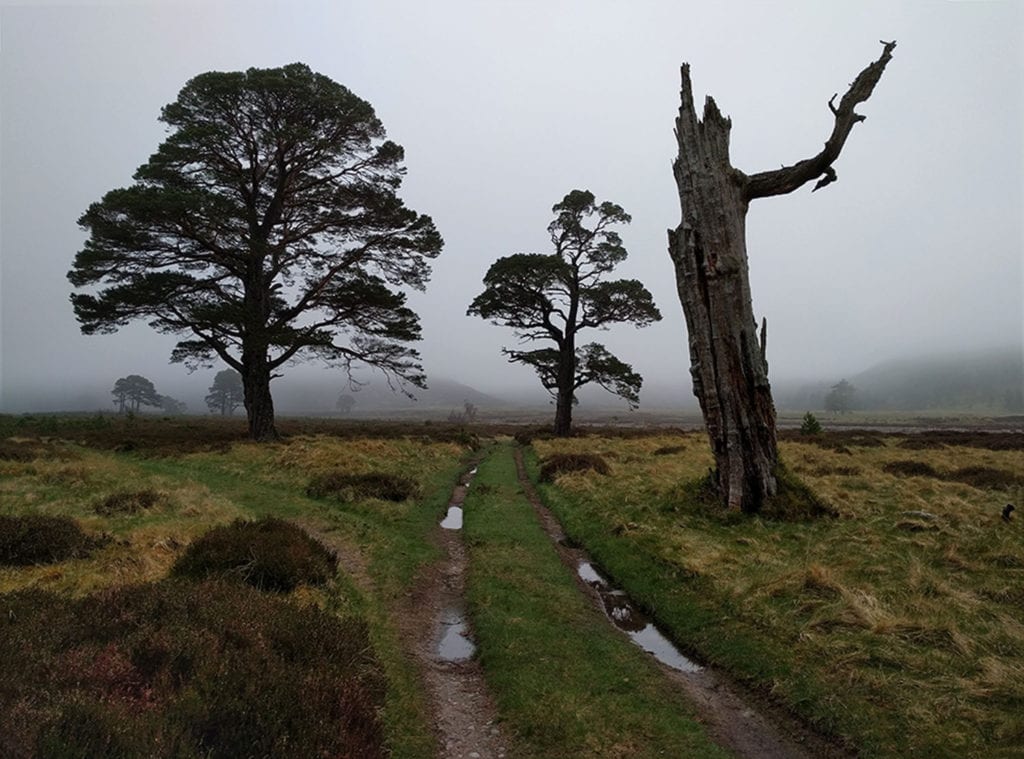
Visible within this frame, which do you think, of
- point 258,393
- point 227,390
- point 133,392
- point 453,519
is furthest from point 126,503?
point 133,392

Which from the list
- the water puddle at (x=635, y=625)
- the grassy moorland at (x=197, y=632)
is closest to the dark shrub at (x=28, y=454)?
the grassy moorland at (x=197, y=632)

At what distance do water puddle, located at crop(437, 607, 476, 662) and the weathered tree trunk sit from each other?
743 cm

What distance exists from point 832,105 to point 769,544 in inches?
397

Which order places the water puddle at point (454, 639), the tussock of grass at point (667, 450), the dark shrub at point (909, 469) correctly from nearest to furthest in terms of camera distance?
the water puddle at point (454, 639) → the dark shrub at point (909, 469) → the tussock of grass at point (667, 450)

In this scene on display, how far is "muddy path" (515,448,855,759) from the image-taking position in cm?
488

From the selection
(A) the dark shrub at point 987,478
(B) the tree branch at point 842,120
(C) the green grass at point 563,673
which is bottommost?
(C) the green grass at point 563,673

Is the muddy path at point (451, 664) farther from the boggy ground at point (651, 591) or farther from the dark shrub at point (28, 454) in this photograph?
the dark shrub at point (28, 454)

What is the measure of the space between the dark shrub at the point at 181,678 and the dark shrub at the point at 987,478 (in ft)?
62.0

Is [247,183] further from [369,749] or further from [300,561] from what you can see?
[369,749]

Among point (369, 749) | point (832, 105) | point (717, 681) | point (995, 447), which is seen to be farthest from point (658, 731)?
point (995, 447)

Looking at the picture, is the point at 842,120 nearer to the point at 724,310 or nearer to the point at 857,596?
the point at 724,310

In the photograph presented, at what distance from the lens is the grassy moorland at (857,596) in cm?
498

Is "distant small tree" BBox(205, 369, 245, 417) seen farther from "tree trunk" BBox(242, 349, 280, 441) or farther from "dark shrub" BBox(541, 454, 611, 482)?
"dark shrub" BBox(541, 454, 611, 482)

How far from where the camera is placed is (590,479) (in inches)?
664
